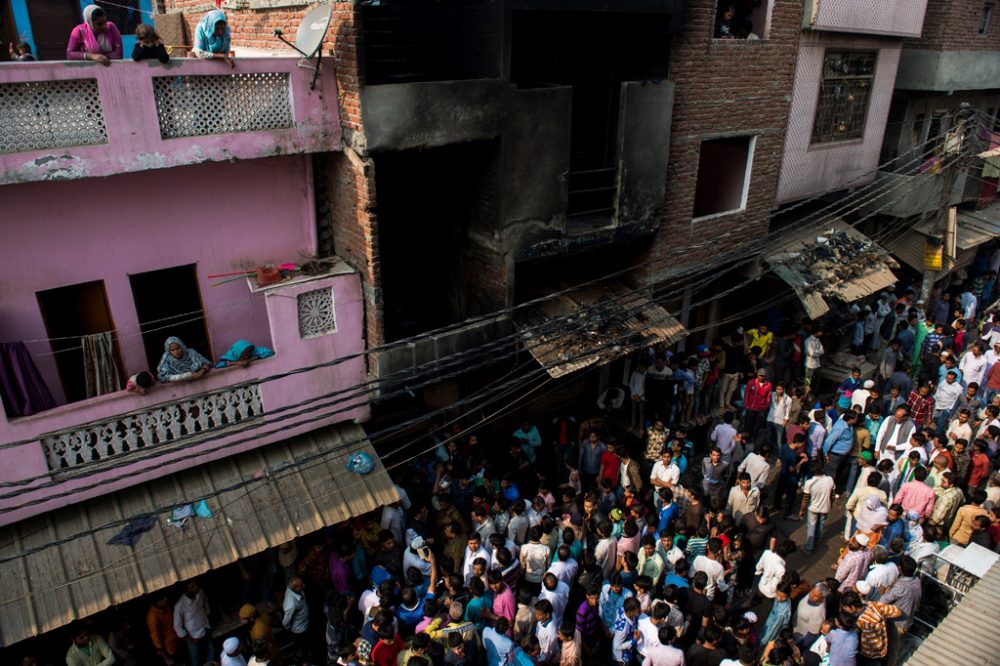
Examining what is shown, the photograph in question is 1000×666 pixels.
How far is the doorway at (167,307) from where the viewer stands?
28.0ft

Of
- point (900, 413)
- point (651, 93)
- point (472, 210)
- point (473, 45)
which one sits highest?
point (473, 45)

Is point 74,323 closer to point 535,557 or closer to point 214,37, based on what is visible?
point 214,37

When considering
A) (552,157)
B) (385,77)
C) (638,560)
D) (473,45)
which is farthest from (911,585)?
(385,77)

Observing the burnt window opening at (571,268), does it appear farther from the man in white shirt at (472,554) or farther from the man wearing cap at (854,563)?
the man wearing cap at (854,563)

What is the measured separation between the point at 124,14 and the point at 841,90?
13000mm

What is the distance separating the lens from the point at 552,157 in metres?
9.55

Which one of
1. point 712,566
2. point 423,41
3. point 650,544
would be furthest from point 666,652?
point 423,41

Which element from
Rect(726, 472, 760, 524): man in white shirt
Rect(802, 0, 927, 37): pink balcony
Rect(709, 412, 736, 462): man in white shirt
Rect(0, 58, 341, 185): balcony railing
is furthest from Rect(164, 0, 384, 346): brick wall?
Rect(802, 0, 927, 37): pink balcony

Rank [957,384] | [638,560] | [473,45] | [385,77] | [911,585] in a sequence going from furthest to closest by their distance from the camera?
[957,384] < [385,77] < [473,45] < [638,560] < [911,585]

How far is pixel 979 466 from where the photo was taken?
1013 cm

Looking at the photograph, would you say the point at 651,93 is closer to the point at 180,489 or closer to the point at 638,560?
the point at 638,560

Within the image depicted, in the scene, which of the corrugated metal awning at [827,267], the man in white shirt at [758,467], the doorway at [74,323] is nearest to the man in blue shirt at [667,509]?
the man in white shirt at [758,467]

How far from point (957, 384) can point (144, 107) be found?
12922mm

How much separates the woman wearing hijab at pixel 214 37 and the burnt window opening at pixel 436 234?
8.64 feet
